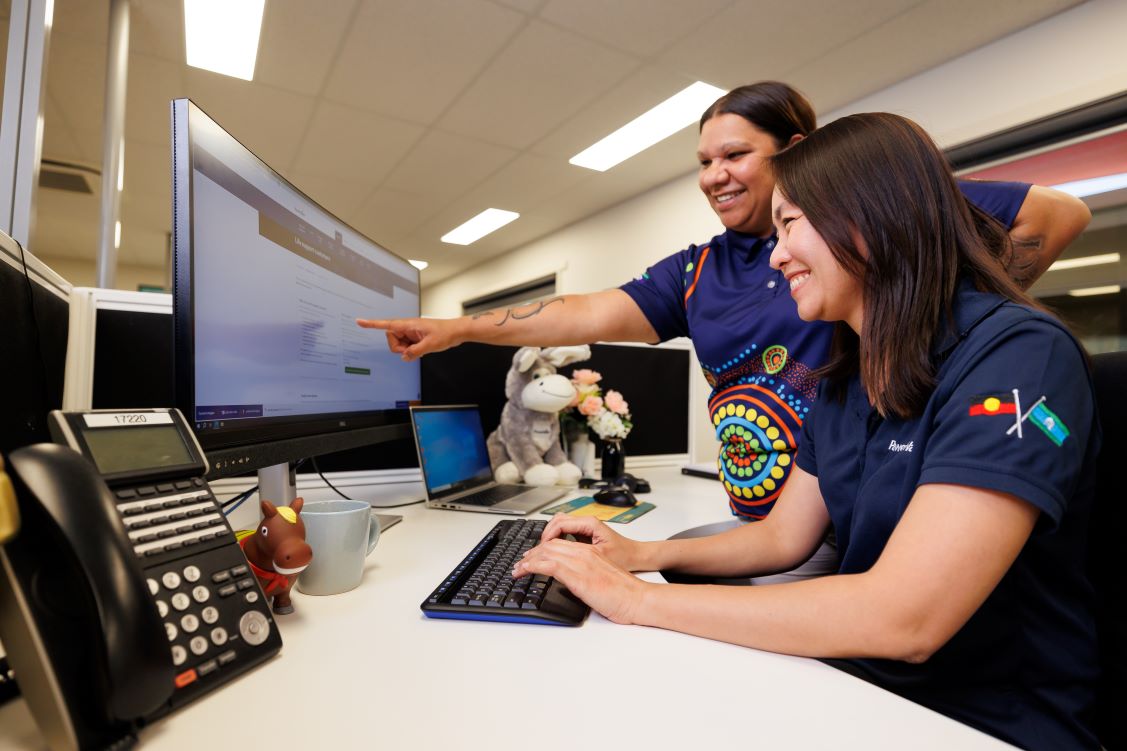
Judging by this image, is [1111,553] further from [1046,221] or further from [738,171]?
[738,171]

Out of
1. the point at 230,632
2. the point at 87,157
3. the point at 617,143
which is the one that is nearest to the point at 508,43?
the point at 617,143

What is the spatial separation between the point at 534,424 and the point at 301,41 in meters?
2.24

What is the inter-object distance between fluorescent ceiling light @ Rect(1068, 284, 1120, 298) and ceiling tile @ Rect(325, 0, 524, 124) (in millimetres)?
2678

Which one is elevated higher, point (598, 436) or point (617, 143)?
point (617, 143)

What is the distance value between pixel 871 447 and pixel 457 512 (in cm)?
72

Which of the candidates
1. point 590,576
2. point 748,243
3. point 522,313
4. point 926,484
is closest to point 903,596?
point 926,484

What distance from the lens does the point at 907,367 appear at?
0.60m

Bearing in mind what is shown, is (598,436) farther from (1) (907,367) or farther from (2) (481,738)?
(2) (481,738)

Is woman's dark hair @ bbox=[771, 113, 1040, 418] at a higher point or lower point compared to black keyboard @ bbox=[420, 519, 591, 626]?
higher

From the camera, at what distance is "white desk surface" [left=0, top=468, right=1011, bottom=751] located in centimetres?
36

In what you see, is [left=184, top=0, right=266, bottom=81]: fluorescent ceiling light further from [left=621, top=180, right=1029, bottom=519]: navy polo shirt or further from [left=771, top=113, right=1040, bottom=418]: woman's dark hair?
[left=771, top=113, right=1040, bottom=418]: woman's dark hair

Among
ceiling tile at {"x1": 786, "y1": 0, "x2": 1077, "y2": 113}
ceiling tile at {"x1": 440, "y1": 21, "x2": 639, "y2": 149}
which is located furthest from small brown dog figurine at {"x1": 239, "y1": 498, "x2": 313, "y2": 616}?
ceiling tile at {"x1": 786, "y1": 0, "x2": 1077, "y2": 113}

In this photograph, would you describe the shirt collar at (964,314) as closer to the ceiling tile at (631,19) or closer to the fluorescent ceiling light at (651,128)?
the ceiling tile at (631,19)

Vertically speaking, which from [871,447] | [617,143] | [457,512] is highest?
[617,143]
